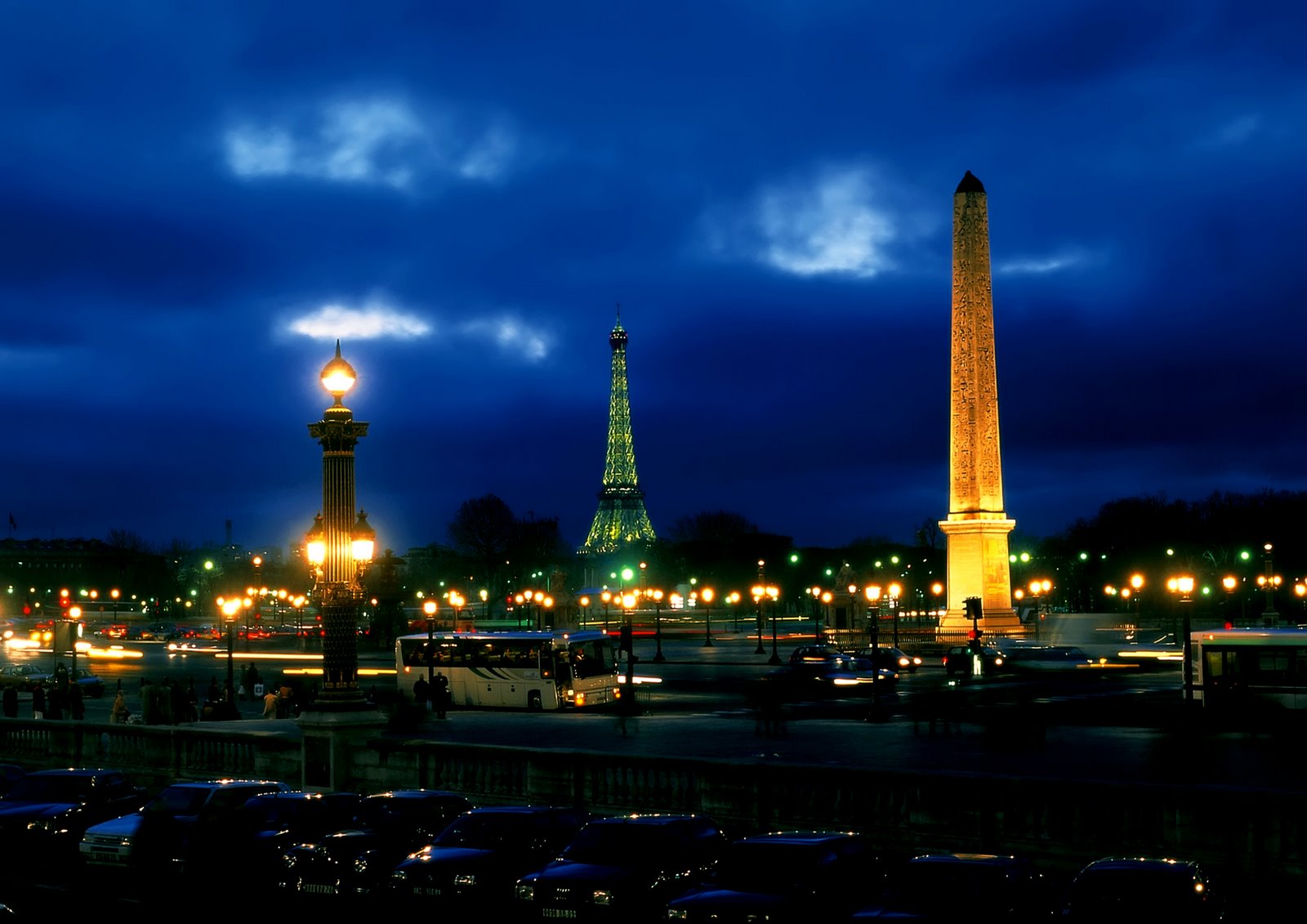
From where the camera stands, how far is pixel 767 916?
14805 millimetres

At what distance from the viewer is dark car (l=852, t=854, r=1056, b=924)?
46.5 ft

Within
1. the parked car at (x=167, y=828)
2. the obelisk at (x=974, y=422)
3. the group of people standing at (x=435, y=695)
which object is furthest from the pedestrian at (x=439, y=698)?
the obelisk at (x=974, y=422)

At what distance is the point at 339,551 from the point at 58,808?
5835 mm

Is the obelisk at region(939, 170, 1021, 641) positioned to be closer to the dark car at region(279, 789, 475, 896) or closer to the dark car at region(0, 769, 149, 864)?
the dark car at region(0, 769, 149, 864)

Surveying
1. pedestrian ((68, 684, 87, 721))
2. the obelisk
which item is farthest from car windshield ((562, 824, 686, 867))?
the obelisk

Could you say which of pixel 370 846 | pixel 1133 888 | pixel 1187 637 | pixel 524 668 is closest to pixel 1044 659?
pixel 1187 637

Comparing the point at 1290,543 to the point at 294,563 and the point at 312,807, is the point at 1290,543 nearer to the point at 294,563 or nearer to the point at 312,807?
the point at 294,563

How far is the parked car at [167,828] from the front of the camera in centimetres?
2077

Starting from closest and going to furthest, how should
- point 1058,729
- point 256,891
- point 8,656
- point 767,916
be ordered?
point 767,916, point 256,891, point 1058,729, point 8,656

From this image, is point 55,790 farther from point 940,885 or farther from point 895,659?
point 895,659

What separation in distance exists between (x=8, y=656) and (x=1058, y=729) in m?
83.7

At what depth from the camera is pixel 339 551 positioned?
934 inches

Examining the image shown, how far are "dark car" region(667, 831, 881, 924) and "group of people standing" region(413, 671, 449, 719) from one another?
2344 centimetres

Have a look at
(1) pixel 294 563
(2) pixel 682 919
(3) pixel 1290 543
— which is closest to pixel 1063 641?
(3) pixel 1290 543
